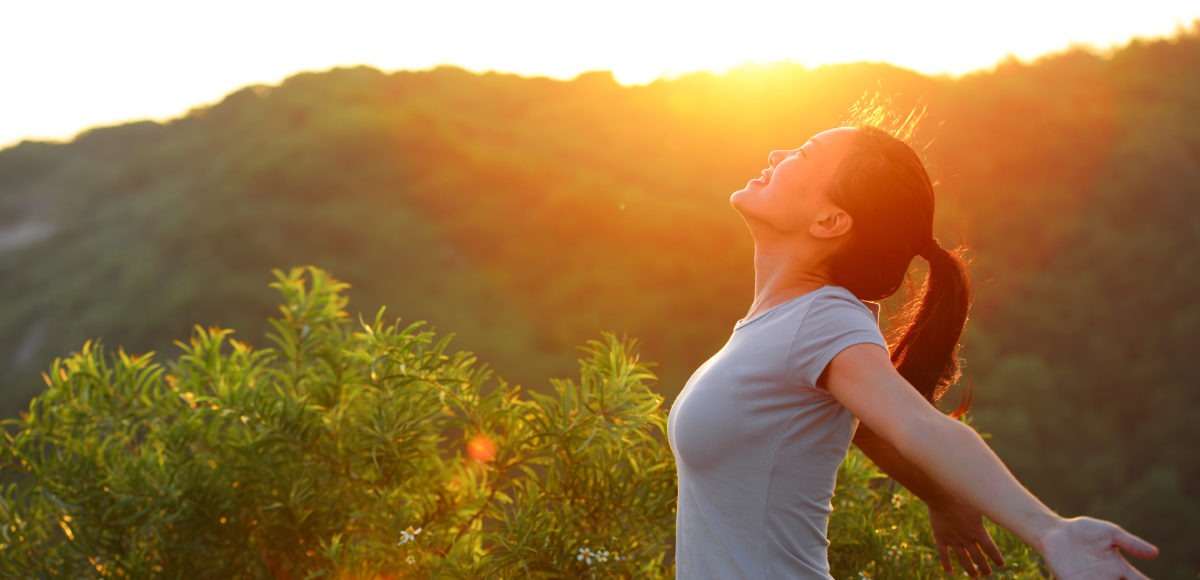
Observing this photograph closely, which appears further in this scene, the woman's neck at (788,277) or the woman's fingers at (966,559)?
the woman's fingers at (966,559)

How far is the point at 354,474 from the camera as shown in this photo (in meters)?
2.42

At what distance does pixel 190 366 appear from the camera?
2.68 metres

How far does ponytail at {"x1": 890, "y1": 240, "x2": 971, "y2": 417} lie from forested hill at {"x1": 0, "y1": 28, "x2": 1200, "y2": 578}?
550 inches

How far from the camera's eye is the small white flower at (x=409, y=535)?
2.10 metres

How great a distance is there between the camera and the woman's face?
143 cm

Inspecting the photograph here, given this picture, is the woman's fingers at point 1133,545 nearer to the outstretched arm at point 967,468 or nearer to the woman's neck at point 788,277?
the outstretched arm at point 967,468

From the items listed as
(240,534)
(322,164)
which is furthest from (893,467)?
(322,164)

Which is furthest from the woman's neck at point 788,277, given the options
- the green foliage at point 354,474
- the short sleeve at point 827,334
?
the green foliage at point 354,474

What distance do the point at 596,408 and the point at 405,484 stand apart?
56cm

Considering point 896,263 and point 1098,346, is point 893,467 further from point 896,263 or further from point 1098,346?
point 1098,346

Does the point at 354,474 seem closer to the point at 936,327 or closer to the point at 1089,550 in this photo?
the point at 936,327

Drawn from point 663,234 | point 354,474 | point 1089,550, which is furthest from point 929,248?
point 663,234

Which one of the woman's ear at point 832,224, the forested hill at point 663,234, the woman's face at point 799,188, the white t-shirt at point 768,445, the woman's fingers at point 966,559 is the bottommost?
the forested hill at point 663,234

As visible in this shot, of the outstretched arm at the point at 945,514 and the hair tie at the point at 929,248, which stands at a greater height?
the hair tie at the point at 929,248
